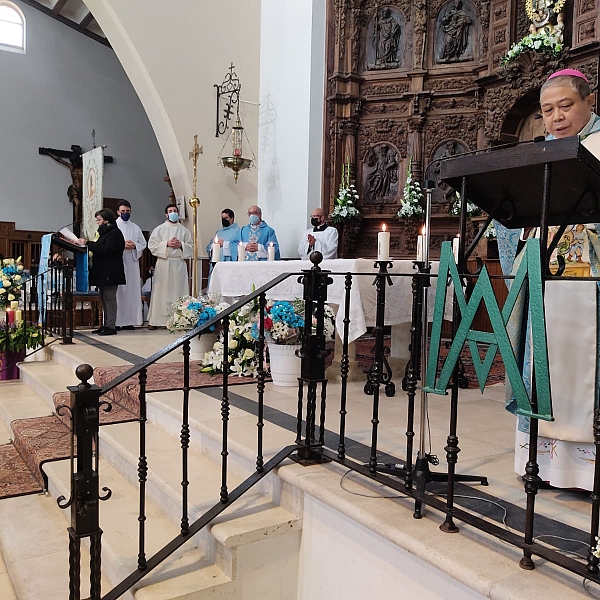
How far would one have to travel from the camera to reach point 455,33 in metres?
8.15

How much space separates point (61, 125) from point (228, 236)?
715cm

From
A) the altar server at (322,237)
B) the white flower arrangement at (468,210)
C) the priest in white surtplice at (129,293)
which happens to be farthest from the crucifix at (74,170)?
the white flower arrangement at (468,210)

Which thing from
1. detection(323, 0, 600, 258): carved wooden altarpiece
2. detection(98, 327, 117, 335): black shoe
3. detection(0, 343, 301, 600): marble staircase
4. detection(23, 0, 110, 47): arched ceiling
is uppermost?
detection(23, 0, 110, 47): arched ceiling

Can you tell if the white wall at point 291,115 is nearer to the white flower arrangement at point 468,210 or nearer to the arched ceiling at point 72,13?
the white flower arrangement at point 468,210

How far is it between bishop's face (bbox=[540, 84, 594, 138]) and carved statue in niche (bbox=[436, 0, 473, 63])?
6485 millimetres

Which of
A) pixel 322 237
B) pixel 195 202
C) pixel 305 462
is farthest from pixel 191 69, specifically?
pixel 305 462

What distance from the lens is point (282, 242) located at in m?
9.23

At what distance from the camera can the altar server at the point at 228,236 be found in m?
8.41

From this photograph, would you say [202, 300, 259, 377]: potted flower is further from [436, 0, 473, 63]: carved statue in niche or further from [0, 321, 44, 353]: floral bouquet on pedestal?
[436, 0, 473, 63]: carved statue in niche

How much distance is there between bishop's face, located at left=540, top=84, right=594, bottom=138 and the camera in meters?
2.22

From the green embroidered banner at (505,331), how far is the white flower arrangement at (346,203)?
21.6ft

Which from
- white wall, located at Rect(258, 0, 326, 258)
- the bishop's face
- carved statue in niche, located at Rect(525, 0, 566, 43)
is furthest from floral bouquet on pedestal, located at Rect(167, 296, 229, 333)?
carved statue in niche, located at Rect(525, 0, 566, 43)

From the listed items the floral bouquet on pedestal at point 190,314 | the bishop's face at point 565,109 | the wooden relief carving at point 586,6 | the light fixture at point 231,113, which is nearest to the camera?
the bishop's face at point 565,109

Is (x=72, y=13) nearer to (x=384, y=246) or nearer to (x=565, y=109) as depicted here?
(x=384, y=246)
